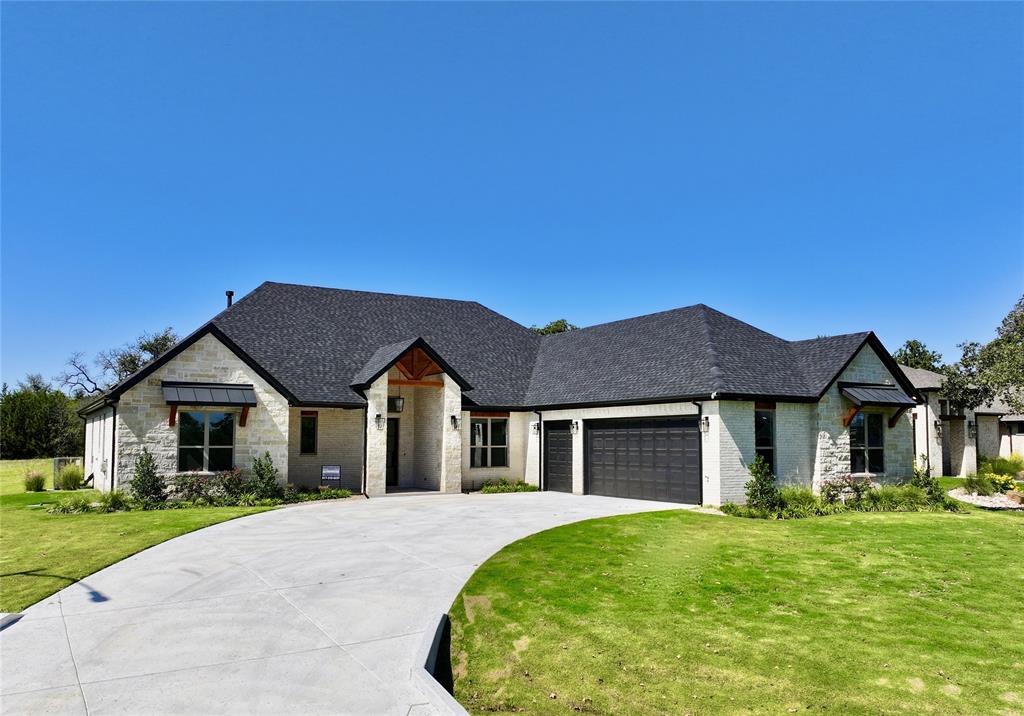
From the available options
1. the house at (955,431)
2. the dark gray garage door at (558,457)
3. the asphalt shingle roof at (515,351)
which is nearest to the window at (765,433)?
the asphalt shingle roof at (515,351)

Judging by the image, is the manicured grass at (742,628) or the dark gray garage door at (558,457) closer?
the manicured grass at (742,628)

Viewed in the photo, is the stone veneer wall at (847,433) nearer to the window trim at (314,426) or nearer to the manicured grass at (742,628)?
the manicured grass at (742,628)

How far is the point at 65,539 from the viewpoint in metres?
13.8

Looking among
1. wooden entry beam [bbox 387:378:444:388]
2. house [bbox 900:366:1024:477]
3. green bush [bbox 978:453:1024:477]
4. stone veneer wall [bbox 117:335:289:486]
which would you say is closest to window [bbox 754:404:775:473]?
wooden entry beam [bbox 387:378:444:388]

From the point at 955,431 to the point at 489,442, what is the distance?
2515 cm

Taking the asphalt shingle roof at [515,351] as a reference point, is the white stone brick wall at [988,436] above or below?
below

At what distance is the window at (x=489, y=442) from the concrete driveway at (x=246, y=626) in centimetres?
1181

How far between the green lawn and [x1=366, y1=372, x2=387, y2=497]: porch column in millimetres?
4902

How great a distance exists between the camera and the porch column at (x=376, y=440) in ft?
76.8

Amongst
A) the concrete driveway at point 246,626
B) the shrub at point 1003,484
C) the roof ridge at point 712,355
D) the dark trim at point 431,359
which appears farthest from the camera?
the dark trim at point 431,359

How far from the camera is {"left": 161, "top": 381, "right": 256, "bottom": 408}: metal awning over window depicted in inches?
801

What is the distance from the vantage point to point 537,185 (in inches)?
1104

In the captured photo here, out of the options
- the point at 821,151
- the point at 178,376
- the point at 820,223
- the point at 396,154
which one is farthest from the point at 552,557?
the point at 820,223

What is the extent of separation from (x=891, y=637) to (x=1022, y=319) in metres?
29.6
